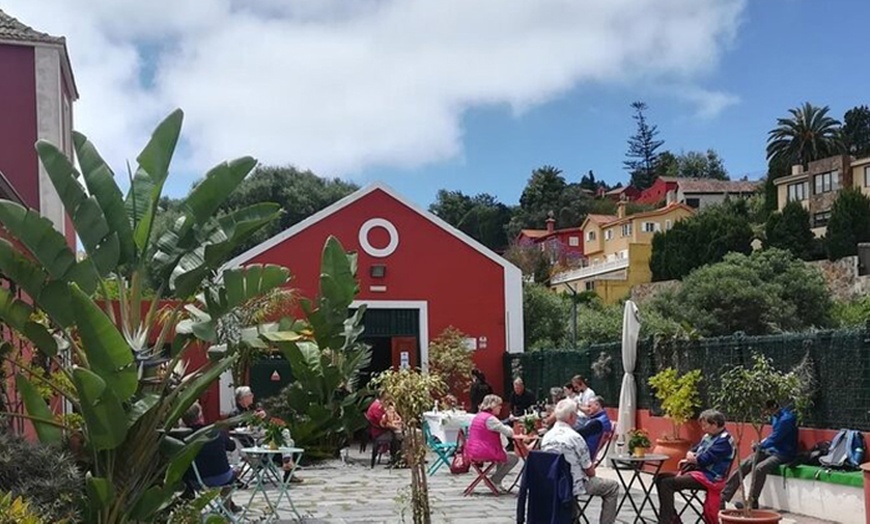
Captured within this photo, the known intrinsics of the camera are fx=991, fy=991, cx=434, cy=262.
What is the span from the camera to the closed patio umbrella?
609 inches

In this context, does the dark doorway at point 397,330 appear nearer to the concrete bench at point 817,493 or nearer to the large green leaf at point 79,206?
the concrete bench at point 817,493

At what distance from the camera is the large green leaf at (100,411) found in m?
6.64

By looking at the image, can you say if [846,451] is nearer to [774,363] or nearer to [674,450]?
[774,363]

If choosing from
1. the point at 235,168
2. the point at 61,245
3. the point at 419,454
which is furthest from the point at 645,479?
the point at 61,245

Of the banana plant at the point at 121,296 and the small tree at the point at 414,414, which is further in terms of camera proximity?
the small tree at the point at 414,414

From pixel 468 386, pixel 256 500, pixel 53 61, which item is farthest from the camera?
pixel 468 386

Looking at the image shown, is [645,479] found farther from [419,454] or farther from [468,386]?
[468,386]

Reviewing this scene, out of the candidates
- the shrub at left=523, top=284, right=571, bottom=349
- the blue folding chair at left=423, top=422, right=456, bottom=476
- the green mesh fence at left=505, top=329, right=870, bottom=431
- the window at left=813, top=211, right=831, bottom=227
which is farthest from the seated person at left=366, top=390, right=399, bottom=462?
the window at left=813, top=211, right=831, bottom=227

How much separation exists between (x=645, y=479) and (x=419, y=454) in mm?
6179

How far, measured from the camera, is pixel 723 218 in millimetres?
55281

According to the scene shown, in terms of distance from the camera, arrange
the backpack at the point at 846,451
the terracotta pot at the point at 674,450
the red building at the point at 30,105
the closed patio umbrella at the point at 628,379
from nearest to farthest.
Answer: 1. the backpack at the point at 846,451
2. the terracotta pot at the point at 674,450
3. the red building at the point at 30,105
4. the closed patio umbrella at the point at 628,379

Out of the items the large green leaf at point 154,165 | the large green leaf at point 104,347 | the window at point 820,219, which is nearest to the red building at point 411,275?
the large green leaf at point 154,165

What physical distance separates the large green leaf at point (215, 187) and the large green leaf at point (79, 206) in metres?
0.73

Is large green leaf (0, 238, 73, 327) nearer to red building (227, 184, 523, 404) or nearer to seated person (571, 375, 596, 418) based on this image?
seated person (571, 375, 596, 418)
